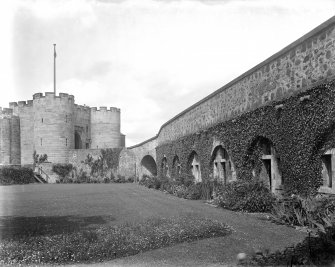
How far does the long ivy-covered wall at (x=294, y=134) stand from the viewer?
28.7ft

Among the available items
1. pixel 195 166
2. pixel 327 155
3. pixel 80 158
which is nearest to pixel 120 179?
pixel 80 158

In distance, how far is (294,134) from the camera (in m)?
9.87

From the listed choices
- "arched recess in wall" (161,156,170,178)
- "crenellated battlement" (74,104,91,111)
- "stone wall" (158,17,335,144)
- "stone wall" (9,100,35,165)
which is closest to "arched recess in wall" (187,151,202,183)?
"stone wall" (158,17,335,144)

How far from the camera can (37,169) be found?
133 ft

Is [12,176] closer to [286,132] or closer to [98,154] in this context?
[98,154]

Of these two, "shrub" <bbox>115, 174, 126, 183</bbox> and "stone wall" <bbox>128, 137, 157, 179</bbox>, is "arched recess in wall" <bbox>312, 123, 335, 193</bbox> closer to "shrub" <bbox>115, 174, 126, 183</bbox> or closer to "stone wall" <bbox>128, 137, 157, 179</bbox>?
"stone wall" <bbox>128, 137, 157, 179</bbox>

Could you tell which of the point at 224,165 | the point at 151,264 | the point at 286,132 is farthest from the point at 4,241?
the point at 224,165

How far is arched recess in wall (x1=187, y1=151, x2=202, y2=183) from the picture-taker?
63.7 ft

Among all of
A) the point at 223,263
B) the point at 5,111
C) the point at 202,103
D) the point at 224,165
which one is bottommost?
the point at 223,263

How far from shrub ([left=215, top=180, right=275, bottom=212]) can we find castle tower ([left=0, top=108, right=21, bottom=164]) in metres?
40.1

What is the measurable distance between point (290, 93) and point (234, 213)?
365 centimetres

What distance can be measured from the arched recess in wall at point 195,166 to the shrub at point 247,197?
22.8ft

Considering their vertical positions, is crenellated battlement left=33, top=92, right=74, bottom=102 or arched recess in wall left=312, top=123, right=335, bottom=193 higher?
crenellated battlement left=33, top=92, right=74, bottom=102

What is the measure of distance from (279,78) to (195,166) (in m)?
9.59
